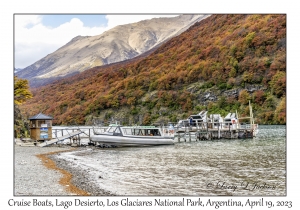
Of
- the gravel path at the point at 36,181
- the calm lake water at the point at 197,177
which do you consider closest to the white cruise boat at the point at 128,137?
the calm lake water at the point at 197,177

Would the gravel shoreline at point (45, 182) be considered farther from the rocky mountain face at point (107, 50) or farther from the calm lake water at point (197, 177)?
the rocky mountain face at point (107, 50)

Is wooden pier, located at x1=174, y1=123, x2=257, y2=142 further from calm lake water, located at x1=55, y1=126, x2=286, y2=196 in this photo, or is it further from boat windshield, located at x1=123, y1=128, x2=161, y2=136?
calm lake water, located at x1=55, y1=126, x2=286, y2=196

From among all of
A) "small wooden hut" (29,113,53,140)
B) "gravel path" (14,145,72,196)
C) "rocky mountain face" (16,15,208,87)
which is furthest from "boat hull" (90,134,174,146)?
"gravel path" (14,145,72,196)

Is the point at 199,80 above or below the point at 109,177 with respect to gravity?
above

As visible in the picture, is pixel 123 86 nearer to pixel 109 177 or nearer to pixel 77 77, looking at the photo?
pixel 77 77
